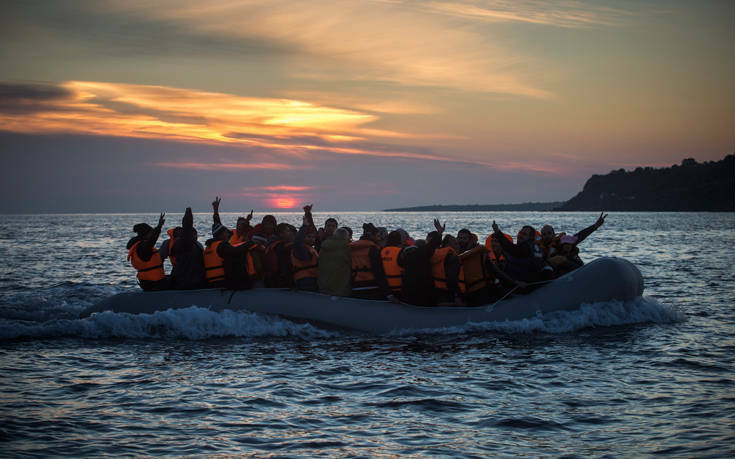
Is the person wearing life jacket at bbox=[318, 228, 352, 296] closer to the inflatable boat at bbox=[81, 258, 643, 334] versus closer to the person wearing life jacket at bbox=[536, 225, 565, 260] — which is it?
the inflatable boat at bbox=[81, 258, 643, 334]

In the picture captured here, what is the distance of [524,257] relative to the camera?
1080 centimetres

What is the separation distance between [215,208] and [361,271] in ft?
9.25

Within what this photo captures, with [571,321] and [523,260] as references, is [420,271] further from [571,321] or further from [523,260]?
[571,321]

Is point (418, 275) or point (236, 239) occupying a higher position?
point (236, 239)

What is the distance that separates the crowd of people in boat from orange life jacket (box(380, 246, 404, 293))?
2 centimetres

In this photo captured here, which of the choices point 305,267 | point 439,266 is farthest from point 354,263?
point 439,266

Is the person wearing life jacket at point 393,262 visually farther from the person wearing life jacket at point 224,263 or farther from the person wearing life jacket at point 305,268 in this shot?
the person wearing life jacket at point 224,263

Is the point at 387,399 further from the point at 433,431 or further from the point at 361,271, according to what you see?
the point at 361,271

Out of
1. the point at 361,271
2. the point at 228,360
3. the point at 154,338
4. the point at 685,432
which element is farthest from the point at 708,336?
the point at 154,338

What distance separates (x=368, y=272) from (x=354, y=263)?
30 centimetres

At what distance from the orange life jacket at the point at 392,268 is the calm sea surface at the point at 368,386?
3.07ft

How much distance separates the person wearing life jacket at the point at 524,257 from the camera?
35.2ft

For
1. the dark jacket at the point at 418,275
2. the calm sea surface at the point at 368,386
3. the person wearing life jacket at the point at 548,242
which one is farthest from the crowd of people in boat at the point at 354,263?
the calm sea surface at the point at 368,386

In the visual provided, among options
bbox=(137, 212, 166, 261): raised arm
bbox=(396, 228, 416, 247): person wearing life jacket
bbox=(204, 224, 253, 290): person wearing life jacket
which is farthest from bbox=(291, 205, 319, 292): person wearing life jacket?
bbox=(137, 212, 166, 261): raised arm
